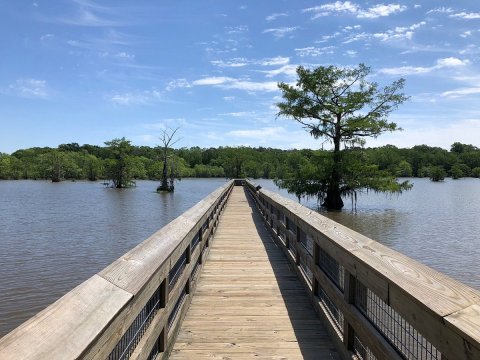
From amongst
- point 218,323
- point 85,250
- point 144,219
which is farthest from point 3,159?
point 218,323

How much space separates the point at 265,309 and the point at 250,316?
30 cm

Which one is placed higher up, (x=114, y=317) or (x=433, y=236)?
(x=114, y=317)

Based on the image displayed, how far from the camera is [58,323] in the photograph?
143 centimetres

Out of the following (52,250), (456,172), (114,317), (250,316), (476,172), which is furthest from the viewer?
(476,172)

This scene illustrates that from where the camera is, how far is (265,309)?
15.0ft

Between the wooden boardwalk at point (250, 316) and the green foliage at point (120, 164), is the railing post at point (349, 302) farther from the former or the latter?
the green foliage at point (120, 164)

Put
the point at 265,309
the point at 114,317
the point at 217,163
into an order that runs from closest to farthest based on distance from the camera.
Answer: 1. the point at 114,317
2. the point at 265,309
3. the point at 217,163

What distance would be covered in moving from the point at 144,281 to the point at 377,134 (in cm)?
3178

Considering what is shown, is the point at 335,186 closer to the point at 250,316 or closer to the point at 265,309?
the point at 265,309

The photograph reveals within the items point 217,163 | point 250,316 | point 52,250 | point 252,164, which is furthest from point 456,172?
point 250,316

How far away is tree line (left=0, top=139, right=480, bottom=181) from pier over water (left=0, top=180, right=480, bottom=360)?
27.3 m

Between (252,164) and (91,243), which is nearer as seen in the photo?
(91,243)

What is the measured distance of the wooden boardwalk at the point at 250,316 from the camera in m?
3.45

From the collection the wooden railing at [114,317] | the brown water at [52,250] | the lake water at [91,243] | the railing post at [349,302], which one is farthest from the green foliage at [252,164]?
the wooden railing at [114,317]
